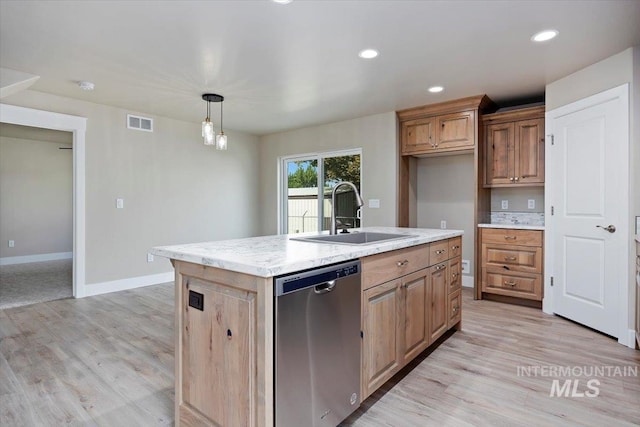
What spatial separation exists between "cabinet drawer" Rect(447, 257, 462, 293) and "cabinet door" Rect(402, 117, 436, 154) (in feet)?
6.16

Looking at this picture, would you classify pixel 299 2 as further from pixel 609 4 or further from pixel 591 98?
pixel 591 98

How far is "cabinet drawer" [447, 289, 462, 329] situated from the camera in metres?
2.76

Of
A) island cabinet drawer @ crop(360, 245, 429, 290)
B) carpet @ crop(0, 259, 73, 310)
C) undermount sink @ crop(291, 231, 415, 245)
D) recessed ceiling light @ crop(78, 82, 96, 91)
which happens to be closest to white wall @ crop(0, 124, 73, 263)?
carpet @ crop(0, 259, 73, 310)

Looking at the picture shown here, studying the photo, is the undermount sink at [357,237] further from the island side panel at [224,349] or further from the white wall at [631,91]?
A: the white wall at [631,91]

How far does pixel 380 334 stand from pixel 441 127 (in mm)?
3156

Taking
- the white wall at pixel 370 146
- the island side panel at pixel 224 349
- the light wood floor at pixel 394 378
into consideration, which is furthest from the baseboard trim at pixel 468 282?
the island side panel at pixel 224 349

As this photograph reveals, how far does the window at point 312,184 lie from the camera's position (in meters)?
5.21

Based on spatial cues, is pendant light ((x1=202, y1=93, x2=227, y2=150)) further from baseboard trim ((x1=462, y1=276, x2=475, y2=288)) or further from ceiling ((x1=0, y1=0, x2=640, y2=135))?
baseboard trim ((x1=462, y1=276, x2=475, y2=288))

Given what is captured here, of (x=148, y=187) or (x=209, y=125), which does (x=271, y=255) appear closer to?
(x=209, y=125)

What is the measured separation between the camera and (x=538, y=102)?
409 centimetres

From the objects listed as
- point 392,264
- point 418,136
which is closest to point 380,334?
point 392,264

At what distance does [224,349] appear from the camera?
141cm

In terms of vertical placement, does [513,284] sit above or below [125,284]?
above

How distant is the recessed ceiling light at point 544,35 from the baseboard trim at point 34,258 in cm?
855
